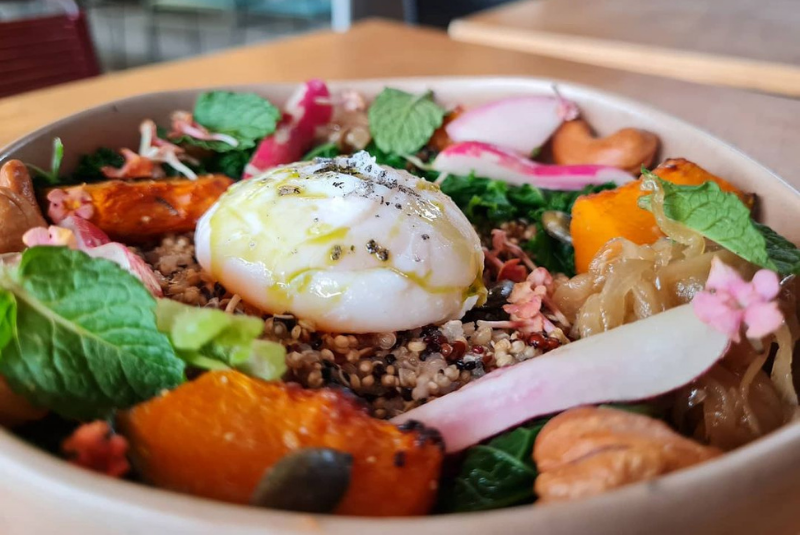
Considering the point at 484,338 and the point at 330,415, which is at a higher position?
the point at 330,415

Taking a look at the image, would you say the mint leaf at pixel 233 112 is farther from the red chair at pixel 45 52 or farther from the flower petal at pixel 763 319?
the red chair at pixel 45 52

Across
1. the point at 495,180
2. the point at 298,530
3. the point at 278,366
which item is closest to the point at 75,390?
the point at 278,366

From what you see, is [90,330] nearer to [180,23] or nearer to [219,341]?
[219,341]

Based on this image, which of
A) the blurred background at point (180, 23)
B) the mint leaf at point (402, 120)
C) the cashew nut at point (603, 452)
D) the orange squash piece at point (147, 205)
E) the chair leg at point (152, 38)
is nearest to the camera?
the cashew nut at point (603, 452)

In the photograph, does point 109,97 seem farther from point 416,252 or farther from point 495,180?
point 416,252

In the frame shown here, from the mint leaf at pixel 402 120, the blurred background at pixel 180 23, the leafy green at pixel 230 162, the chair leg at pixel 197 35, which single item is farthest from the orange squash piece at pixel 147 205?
the chair leg at pixel 197 35

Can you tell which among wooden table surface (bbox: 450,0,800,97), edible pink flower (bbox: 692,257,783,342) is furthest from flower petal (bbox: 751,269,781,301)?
wooden table surface (bbox: 450,0,800,97)
